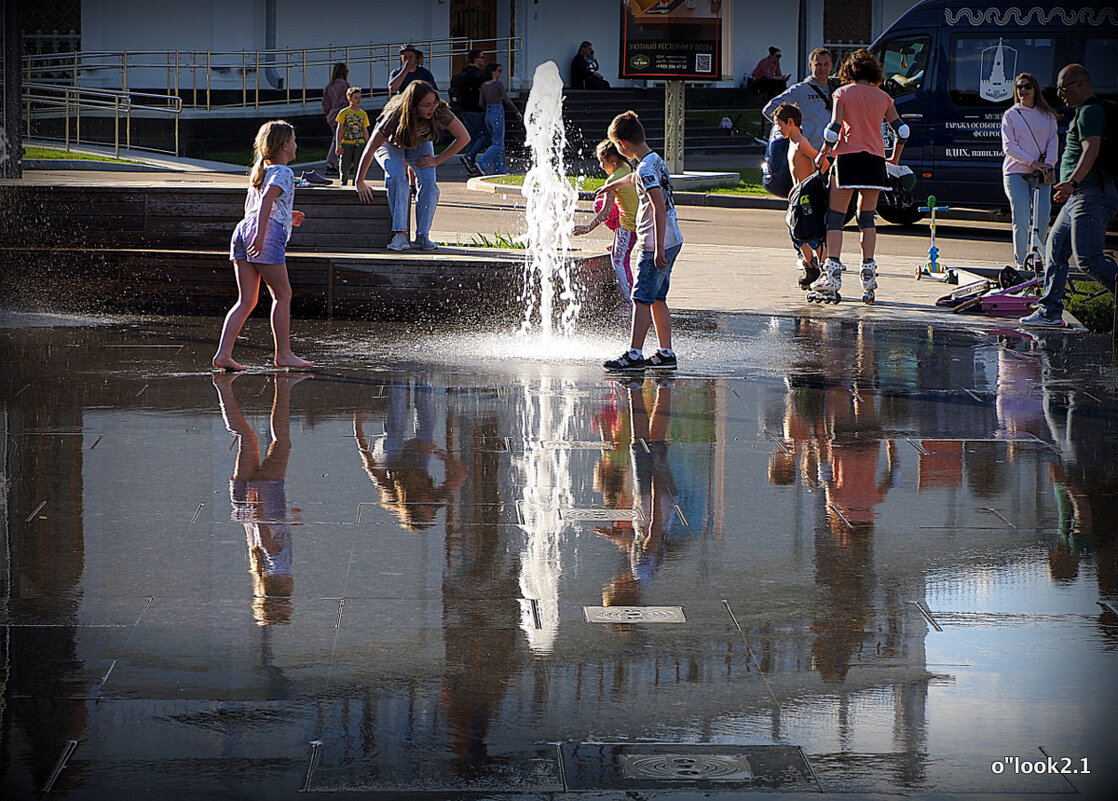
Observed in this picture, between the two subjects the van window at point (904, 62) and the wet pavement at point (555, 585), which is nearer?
the wet pavement at point (555, 585)

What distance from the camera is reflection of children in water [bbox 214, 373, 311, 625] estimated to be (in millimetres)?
5008

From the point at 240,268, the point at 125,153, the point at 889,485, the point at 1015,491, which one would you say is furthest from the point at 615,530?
the point at 125,153

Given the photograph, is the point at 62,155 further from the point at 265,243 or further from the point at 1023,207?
the point at 265,243

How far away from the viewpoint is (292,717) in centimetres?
398

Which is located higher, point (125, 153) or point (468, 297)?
point (125, 153)

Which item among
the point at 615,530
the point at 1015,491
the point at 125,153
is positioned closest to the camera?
the point at 615,530

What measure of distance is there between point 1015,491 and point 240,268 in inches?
193

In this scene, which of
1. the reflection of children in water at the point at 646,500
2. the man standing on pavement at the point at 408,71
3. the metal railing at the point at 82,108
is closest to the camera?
the reflection of children in water at the point at 646,500

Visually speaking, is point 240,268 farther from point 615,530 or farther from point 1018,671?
point 1018,671

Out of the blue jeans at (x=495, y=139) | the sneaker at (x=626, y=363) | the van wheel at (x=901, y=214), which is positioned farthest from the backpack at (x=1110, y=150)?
the blue jeans at (x=495, y=139)

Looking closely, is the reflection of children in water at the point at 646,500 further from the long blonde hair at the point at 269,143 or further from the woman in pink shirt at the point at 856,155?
the woman in pink shirt at the point at 856,155

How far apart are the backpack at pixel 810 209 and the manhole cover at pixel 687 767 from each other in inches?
351

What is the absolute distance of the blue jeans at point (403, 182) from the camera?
1216 centimetres

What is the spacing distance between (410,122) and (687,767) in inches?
359
